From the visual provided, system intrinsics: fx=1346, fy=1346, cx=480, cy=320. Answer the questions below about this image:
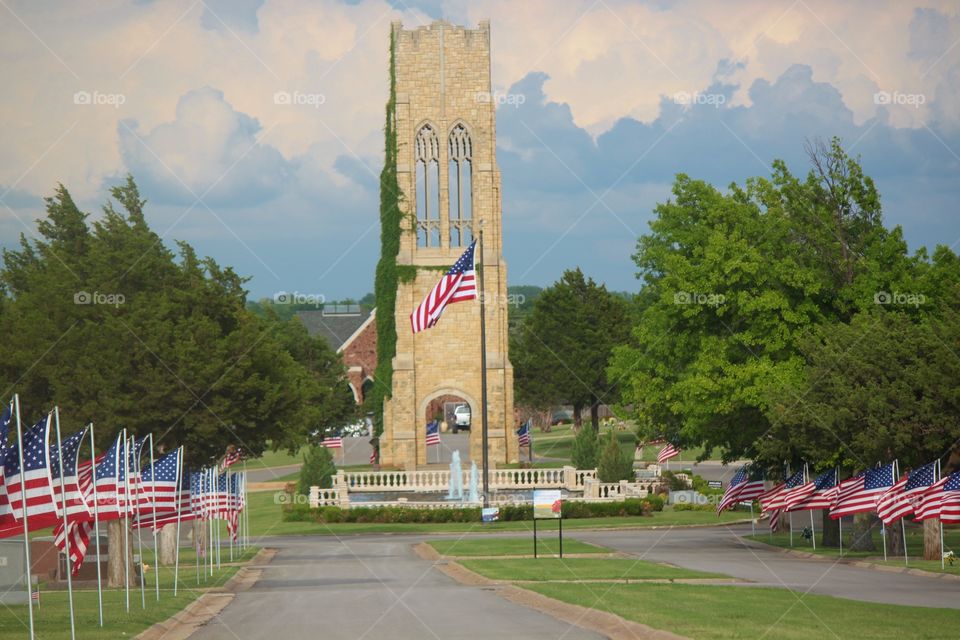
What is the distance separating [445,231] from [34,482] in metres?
53.3

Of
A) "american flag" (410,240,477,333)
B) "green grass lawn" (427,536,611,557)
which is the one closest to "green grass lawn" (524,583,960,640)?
"green grass lawn" (427,536,611,557)

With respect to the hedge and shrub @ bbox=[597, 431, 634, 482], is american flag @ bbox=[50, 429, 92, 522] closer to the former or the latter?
the hedge

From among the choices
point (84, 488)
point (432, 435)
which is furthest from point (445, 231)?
point (84, 488)

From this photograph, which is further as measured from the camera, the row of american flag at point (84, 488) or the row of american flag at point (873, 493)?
the row of american flag at point (873, 493)

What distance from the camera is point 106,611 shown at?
77.5 feet

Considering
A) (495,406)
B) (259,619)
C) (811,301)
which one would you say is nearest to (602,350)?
(495,406)

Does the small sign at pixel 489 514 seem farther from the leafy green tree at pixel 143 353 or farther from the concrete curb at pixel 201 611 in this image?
the concrete curb at pixel 201 611

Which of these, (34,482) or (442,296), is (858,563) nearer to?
(442,296)

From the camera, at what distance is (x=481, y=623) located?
2011 centimetres

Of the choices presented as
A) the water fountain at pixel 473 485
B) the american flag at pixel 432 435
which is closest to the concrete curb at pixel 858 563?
the water fountain at pixel 473 485

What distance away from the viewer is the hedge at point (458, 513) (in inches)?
2118

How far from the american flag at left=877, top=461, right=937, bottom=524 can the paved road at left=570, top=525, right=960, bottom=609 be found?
57.5 inches

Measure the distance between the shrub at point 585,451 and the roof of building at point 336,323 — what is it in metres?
60.6

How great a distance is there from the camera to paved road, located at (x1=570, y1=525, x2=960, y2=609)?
25344 millimetres
